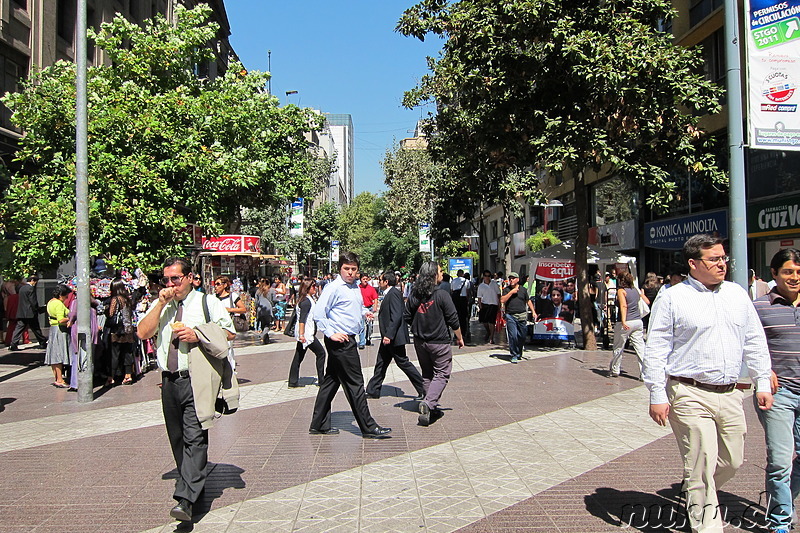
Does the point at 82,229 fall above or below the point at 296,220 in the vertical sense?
below

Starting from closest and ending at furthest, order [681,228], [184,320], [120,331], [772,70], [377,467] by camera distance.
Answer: [184,320]
[377,467]
[772,70]
[120,331]
[681,228]

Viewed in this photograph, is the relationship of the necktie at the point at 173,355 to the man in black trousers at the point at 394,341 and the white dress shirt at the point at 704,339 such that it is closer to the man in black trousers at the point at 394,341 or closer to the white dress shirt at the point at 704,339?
the white dress shirt at the point at 704,339

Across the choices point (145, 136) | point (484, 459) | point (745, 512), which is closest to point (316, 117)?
point (145, 136)

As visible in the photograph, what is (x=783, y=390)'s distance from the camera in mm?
4258

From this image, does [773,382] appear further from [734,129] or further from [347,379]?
[734,129]

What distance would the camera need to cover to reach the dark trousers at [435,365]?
7.43 m

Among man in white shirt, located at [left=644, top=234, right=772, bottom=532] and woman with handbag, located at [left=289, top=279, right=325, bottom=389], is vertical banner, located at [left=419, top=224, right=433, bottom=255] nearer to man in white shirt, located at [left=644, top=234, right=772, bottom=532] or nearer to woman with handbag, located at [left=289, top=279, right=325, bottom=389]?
woman with handbag, located at [left=289, top=279, right=325, bottom=389]

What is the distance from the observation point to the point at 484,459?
6.04 m

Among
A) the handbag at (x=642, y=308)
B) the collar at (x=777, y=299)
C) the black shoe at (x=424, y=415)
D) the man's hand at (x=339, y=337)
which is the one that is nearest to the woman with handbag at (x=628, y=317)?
the handbag at (x=642, y=308)

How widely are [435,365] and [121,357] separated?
20.7 ft

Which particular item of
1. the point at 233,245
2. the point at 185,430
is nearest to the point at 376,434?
the point at 185,430

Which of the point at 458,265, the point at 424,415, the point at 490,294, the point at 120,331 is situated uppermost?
the point at 458,265

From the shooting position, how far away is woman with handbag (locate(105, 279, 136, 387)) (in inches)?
434

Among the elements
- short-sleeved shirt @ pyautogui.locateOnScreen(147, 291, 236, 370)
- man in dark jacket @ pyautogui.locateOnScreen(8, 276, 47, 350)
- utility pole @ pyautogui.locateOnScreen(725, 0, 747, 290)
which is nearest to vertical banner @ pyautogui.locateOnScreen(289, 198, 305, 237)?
man in dark jacket @ pyautogui.locateOnScreen(8, 276, 47, 350)
